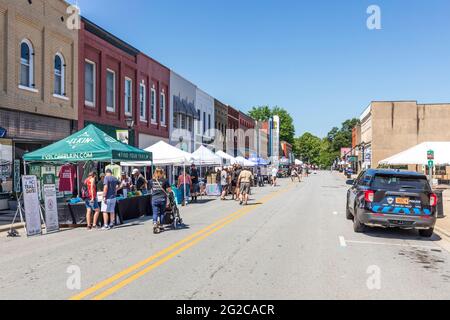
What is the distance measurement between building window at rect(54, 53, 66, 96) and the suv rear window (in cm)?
1547

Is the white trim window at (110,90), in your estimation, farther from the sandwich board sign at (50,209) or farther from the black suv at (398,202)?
the black suv at (398,202)

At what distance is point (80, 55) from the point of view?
24.1 meters

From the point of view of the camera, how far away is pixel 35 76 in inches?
Result: 803

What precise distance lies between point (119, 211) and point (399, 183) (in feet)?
27.2

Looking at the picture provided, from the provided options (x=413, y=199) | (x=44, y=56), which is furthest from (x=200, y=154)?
(x=413, y=199)

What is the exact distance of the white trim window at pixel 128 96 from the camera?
30.0m

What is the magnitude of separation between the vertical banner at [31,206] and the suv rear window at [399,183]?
8.84 meters

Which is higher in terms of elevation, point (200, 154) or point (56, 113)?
point (56, 113)

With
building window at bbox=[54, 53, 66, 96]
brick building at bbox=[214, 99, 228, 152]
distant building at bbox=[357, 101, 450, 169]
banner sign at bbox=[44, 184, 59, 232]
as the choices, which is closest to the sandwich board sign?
banner sign at bbox=[44, 184, 59, 232]

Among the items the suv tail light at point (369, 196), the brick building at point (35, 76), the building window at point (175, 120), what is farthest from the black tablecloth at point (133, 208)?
the building window at point (175, 120)

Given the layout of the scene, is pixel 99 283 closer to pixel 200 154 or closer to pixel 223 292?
pixel 223 292

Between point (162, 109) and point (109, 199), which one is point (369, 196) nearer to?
point (109, 199)

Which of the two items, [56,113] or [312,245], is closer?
[312,245]
